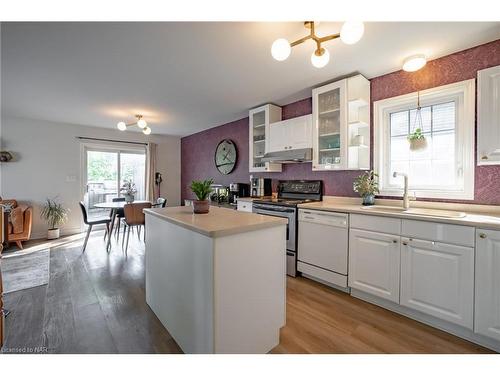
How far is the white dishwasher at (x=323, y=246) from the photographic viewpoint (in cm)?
231

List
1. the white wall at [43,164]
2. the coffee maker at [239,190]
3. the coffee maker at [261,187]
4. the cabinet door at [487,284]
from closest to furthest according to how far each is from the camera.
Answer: the cabinet door at [487,284] < the coffee maker at [261,187] < the coffee maker at [239,190] < the white wall at [43,164]

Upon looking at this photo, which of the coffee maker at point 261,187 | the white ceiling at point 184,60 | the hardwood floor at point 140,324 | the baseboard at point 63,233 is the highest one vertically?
the white ceiling at point 184,60

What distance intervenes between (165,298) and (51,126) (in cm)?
495

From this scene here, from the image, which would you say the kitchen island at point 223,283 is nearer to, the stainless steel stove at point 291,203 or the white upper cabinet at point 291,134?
the stainless steel stove at point 291,203

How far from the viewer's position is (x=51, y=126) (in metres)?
4.62

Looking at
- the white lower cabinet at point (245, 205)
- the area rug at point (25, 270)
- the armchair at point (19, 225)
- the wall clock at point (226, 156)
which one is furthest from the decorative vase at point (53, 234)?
the white lower cabinet at point (245, 205)

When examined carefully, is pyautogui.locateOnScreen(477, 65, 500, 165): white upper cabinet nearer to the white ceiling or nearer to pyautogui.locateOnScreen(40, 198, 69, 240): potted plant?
the white ceiling

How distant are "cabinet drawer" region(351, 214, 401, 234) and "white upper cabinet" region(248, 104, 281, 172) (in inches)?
66.2

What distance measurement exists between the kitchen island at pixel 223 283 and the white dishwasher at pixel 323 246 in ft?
3.31

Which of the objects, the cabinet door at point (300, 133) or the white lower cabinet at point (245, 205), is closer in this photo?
the cabinet door at point (300, 133)

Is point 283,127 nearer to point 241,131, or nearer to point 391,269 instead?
point 241,131

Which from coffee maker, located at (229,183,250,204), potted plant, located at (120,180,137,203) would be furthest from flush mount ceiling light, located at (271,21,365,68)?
potted plant, located at (120,180,137,203)

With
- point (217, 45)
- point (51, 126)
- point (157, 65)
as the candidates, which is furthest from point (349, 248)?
point (51, 126)

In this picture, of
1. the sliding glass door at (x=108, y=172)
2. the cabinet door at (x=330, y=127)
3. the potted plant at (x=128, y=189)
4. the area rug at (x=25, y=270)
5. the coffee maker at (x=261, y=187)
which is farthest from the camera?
the sliding glass door at (x=108, y=172)
